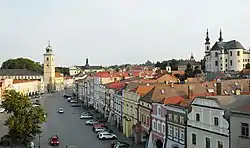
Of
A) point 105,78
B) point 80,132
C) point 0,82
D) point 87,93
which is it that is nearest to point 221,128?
point 80,132

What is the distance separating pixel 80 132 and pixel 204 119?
25.4m

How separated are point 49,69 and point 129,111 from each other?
101 m

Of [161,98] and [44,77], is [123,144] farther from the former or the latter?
[44,77]

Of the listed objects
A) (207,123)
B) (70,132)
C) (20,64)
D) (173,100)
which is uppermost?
(20,64)

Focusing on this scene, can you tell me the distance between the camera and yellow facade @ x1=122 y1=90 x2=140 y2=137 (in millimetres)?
44188

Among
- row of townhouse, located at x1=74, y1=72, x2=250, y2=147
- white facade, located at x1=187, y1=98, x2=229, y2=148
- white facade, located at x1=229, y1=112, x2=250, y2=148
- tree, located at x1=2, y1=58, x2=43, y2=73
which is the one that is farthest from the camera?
tree, located at x1=2, y1=58, x2=43, y2=73

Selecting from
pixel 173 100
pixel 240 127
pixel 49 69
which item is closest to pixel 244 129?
pixel 240 127

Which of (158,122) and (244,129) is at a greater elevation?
(244,129)

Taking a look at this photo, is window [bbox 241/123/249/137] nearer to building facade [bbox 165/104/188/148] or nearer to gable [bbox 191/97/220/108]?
gable [bbox 191/97/220/108]

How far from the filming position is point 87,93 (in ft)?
299

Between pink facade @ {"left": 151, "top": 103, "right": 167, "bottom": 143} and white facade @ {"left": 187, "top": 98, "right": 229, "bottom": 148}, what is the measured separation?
4962 mm

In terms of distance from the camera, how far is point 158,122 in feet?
120

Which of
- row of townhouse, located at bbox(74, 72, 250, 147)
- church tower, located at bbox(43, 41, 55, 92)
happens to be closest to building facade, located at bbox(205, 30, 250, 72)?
church tower, located at bbox(43, 41, 55, 92)

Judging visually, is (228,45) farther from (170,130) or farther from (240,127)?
(240,127)
